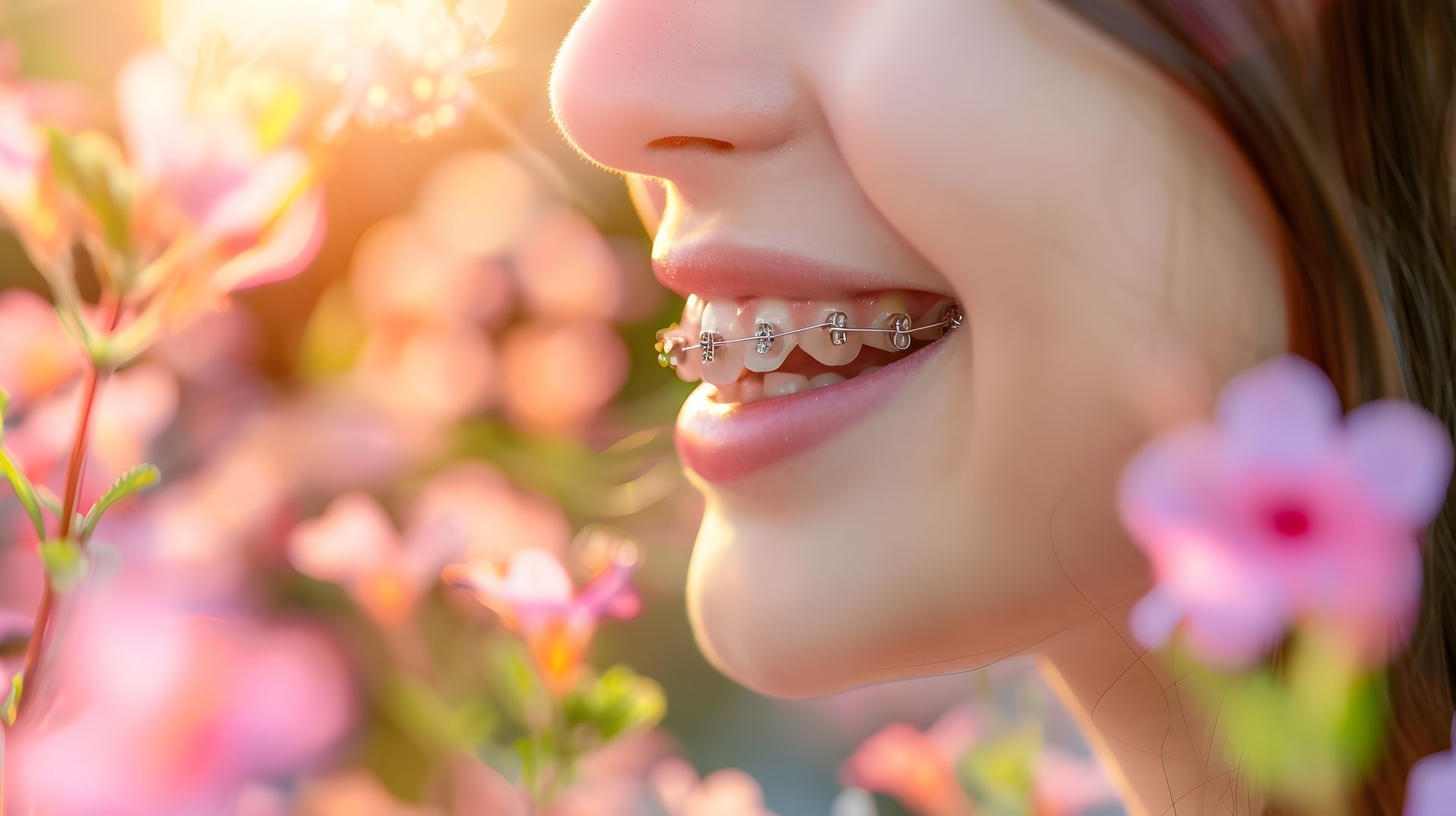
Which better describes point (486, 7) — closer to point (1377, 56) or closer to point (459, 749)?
point (459, 749)

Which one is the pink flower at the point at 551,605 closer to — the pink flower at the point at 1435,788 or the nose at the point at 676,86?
the nose at the point at 676,86

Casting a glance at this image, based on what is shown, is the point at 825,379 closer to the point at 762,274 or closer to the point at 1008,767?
the point at 762,274

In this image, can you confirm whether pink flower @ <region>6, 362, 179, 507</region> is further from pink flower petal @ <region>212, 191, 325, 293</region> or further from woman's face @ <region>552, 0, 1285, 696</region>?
woman's face @ <region>552, 0, 1285, 696</region>

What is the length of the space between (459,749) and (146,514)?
0.45 metres

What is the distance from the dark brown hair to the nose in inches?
6.3

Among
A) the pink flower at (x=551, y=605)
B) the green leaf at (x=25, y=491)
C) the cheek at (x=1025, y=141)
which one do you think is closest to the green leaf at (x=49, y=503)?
the green leaf at (x=25, y=491)

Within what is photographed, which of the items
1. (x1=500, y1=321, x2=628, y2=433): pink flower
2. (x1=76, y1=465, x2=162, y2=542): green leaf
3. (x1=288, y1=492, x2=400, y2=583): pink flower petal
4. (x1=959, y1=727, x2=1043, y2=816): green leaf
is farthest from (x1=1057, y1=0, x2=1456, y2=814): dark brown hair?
(x1=500, y1=321, x2=628, y2=433): pink flower

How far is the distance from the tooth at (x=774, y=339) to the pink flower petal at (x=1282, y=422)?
0.27 m

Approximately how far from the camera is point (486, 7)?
108cm

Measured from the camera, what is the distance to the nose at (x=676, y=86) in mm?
666

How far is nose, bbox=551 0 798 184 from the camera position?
26.2 inches

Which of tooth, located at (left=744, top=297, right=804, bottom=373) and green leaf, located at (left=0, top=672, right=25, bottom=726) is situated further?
tooth, located at (left=744, top=297, right=804, bottom=373)

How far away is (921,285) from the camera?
0.67 metres

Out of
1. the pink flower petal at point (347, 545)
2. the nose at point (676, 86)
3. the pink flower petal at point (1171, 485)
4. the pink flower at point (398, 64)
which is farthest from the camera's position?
the pink flower petal at point (347, 545)
